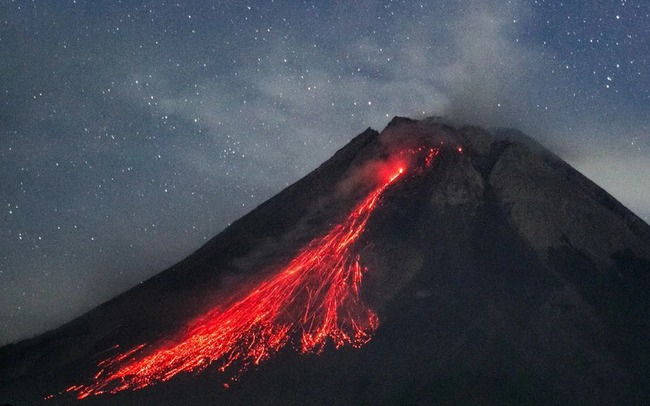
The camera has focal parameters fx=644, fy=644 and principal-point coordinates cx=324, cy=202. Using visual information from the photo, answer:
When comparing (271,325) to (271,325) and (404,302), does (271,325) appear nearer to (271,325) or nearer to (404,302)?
(271,325)

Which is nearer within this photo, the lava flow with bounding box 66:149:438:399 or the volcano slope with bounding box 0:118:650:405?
the volcano slope with bounding box 0:118:650:405

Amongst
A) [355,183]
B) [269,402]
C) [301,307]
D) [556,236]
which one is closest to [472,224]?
[556,236]

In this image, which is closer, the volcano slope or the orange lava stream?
the volcano slope

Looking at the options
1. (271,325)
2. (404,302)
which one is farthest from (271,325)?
(404,302)

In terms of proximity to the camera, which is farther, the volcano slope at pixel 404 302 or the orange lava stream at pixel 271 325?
the orange lava stream at pixel 271 325
